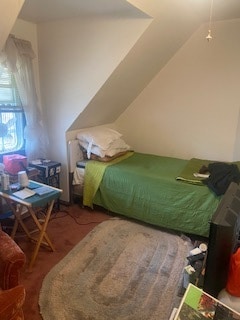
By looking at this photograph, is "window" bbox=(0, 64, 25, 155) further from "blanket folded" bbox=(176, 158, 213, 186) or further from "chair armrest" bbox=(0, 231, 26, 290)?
"blanket folded" bbox=(176, 158, 213, 186)

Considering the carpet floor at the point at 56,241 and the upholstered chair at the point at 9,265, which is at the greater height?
the upholstered chair at the point at 9,265

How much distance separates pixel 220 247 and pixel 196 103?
267 cm

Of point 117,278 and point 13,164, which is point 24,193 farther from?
point 117,278

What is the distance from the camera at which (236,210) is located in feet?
3.70

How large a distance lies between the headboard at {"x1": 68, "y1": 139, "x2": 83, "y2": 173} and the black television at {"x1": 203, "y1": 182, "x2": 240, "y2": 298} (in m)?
2.23

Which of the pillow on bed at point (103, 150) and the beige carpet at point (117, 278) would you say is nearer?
the beige carpet at point (117, 278)

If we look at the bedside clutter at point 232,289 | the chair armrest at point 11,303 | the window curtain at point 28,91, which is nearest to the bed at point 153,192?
the window curtain at point 28,91

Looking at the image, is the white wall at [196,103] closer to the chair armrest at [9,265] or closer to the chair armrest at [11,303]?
the chair armrest at [9,265]

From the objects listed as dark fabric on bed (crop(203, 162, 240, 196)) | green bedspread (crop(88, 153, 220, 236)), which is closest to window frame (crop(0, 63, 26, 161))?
green bedspread (crop(88, 153, 220, 236))

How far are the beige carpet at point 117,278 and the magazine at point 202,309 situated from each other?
0.81 metres

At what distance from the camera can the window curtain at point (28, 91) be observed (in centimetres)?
248

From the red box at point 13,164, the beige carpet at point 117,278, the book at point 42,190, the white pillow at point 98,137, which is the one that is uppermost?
the white pillow at point 98,137

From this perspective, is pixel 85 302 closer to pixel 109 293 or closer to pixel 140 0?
pixel 109 293

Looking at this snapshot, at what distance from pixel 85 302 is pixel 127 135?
2621 millimetres
